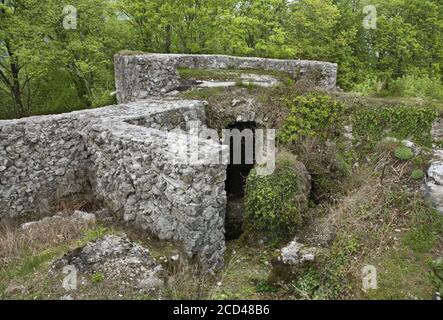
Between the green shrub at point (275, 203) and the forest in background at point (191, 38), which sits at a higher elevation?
the forest in background at point (191, 38)

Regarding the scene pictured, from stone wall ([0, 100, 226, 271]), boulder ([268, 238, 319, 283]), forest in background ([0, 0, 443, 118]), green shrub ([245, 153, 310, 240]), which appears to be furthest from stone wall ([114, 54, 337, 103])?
boulder ([268, 238, 319, 283])

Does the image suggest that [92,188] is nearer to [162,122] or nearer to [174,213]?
[162,122]

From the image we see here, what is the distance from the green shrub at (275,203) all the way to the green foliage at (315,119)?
2.84 metres

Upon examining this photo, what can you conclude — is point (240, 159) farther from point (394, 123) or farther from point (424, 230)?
point (424, 230)

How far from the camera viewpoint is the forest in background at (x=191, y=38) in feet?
55.6

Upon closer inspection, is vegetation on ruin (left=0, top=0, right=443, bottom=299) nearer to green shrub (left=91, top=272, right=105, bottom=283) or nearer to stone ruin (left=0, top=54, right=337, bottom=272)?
green shrub (left=91, top=272, right=105, bottom=283)

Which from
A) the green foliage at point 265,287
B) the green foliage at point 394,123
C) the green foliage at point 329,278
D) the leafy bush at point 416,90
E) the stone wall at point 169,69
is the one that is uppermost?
the stone wall at point 169,69

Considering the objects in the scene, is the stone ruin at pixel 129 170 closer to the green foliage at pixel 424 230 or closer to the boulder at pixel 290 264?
the boulder at pixel 290 264

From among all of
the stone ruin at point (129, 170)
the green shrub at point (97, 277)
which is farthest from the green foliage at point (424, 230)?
the green shrub at point (97, 277)

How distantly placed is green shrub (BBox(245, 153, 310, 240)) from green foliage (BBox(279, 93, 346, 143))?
284cm

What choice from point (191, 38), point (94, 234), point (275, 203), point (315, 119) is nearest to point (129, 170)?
point (94, 234)

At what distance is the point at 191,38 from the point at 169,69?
924 centimetres

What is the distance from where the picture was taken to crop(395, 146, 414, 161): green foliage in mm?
8883

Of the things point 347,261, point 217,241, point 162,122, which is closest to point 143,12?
point 162,122
